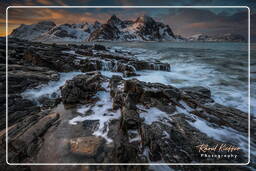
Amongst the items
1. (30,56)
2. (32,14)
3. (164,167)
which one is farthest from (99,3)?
(30,56)

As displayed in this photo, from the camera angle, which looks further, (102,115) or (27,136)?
(102,115)

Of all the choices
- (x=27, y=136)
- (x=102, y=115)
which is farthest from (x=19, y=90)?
(x=102, y=115)

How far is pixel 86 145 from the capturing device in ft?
10.5

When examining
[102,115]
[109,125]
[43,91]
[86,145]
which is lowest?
[86,145]

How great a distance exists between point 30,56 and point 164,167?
11.5m

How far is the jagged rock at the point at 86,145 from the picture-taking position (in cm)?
305

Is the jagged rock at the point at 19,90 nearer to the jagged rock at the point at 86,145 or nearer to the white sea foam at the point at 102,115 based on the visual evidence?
the white sea foam at the point at 102,115

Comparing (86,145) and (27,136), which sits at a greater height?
(27,136)

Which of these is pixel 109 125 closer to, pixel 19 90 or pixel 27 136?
pixel 27 136

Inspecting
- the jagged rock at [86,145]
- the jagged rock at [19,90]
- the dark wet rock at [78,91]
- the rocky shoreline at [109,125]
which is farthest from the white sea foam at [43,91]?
the jagged rock at [86,145]

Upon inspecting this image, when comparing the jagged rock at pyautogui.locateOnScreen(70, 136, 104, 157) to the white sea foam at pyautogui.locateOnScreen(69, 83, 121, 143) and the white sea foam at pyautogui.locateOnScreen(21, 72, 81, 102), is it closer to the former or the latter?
the white sea foam at pyautogui.locateOnScreen(69, 83, 121, 143)

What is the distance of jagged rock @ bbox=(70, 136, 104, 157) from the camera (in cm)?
305

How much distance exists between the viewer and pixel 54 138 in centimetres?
353

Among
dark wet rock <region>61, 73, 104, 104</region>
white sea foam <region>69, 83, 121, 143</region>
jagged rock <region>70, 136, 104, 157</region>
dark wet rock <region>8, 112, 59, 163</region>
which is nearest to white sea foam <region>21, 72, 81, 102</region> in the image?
dark wet rock <region>61, 73, 104, 104</region>
